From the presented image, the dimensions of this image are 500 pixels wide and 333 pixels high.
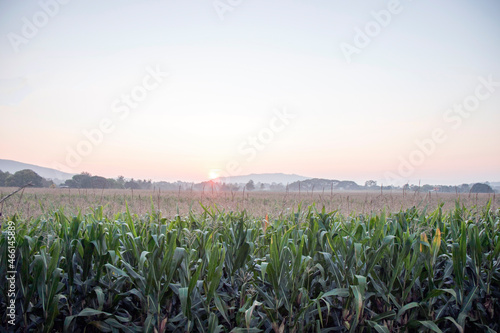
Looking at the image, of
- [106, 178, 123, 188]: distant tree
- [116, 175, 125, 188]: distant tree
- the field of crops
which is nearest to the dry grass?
[106, 178, 123, 188]: distant tree

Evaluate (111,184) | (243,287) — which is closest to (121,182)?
(111,184)

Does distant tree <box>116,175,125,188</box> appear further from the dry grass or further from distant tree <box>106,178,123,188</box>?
the dry grass

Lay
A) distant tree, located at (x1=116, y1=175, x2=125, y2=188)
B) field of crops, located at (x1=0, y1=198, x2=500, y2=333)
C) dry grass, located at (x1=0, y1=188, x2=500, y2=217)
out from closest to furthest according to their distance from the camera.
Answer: field of crops, located at (x1=0, y1=198, x2=500, y2=333) → dry grass, located at (x1=0, y1=188, x2=500, y2=217) → distant tree, located at (x1=116, y1=175, x2=125, y2=188)

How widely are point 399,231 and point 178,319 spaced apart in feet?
8.31

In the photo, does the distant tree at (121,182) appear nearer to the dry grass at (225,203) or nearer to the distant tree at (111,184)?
the distant tree at (111,184)

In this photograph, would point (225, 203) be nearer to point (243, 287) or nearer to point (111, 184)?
point (243, 287)

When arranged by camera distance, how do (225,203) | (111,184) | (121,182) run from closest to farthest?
(225,203) < (111,184) < (121,182)

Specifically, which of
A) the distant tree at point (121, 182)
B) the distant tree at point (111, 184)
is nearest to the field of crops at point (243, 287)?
the distant tree at point (111, 184)

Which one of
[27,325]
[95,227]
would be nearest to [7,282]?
[27,325]

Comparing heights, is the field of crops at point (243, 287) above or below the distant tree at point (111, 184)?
below

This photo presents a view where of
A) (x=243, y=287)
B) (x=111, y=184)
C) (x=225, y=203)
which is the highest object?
(x=111, y=184)

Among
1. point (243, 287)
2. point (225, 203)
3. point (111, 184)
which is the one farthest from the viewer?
point (111, 184)

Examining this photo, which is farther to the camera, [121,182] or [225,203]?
[121,182]

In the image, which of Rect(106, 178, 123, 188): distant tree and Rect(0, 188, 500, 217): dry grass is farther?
Rect(106, 178, 123, 188): distant tree
